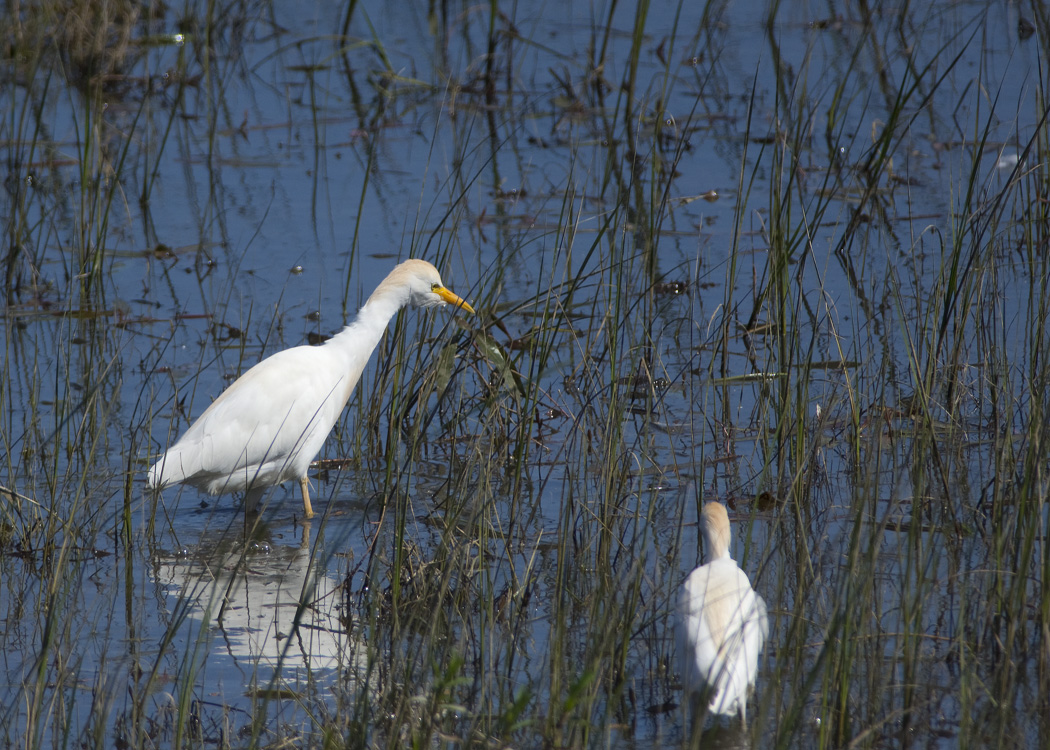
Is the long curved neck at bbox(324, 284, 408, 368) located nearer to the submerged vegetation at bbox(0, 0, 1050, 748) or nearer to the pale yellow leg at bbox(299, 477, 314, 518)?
the submerged vegetation at bbox(0, 0, 1050, 748)

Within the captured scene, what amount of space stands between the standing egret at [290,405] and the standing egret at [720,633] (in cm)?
211

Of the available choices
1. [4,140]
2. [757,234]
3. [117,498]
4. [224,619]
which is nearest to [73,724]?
[224,619]

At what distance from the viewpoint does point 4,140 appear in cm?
919

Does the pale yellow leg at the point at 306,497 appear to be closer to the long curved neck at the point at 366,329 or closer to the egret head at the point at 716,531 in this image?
the long curved neck at the point at 366,329

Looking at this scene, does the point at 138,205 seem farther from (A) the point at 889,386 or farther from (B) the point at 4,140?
(A) the point at 889,386

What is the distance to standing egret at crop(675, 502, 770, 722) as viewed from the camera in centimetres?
298

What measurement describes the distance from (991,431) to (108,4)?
7.76 metres

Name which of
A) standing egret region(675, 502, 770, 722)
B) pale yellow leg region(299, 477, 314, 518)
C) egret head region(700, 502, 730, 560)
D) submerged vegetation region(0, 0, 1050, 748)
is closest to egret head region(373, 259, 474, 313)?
submerged vegetation region(0, 0, 1050, 748)

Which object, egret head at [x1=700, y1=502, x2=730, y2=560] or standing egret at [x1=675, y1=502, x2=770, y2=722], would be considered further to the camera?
egret head at [x1=700, y1=502, x2=730, y2=560]

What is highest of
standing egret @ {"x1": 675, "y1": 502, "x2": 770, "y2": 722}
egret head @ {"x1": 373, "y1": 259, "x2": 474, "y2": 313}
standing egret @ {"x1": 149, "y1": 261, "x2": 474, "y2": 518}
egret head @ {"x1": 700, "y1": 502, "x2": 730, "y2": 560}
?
egret head @ {"x1": 373, "y1": 259, "x2": 474, "y2": 313}

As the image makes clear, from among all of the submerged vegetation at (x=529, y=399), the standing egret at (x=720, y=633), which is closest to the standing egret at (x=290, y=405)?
the submerged vegetation at (x=529, y=399)

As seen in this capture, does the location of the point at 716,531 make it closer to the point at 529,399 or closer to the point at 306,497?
the point at 529,399

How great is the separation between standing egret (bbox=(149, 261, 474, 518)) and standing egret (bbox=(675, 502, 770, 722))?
2.11 m

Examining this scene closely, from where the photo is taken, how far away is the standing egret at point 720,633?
9.78 feet
